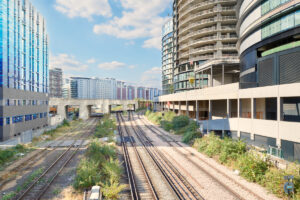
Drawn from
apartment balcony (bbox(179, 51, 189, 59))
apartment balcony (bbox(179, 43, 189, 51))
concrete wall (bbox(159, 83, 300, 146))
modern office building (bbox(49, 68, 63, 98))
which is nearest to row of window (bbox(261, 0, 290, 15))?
concrete wall (bbox(159, 83, 300, 146))

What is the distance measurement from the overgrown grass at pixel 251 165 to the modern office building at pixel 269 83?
3650mm

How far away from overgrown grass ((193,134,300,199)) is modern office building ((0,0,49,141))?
3152cm

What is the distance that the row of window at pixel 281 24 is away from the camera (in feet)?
57.4

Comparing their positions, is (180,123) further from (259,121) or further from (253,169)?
(253,169)

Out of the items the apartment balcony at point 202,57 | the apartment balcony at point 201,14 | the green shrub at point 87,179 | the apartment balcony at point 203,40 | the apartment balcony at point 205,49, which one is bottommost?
the green shrub at point 87,179

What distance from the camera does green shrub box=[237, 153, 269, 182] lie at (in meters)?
11.7

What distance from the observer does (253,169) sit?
12.0 metres

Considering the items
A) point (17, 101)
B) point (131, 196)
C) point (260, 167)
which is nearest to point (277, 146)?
point (260, 167)

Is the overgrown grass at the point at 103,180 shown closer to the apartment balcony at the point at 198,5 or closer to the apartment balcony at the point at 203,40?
the apartment balcony at the point at 203,40

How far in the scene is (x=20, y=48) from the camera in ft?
104

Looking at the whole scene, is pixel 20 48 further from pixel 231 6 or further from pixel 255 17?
pixel 231 6

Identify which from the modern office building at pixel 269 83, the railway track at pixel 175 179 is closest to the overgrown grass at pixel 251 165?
the modern office building at pixel 269 83

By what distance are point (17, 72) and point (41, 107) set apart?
12083 millimetres

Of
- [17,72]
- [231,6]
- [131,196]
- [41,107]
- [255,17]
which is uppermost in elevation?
[231,6]
